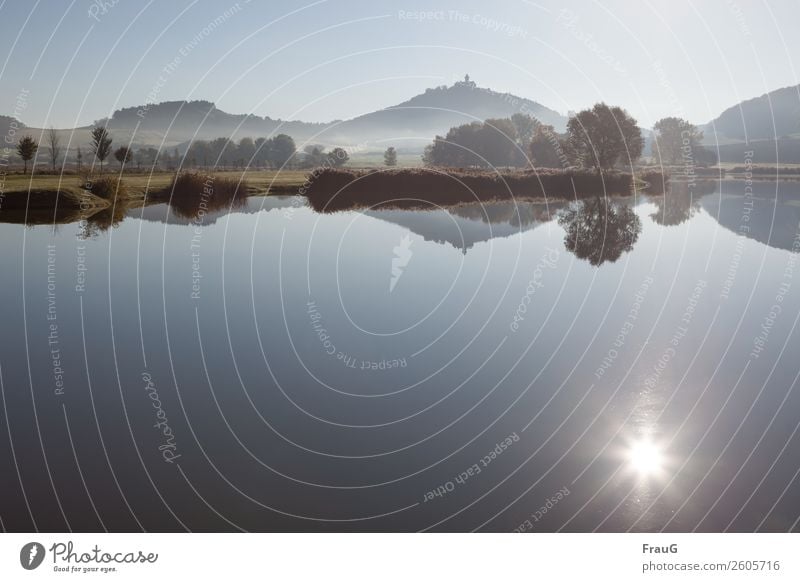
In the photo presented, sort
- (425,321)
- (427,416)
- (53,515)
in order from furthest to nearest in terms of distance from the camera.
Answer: (425,321)
(427,416)
(53,515)

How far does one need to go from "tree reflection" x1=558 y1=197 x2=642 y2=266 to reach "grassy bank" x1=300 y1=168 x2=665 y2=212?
15.0ft

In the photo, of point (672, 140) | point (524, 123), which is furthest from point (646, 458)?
point (672, 140)

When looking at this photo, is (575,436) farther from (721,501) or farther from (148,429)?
(148,429)

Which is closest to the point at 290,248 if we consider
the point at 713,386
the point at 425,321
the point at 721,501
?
the point at 425,321

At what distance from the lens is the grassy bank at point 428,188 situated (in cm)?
4284

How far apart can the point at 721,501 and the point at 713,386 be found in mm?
4914

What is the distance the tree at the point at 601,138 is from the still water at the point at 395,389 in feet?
120

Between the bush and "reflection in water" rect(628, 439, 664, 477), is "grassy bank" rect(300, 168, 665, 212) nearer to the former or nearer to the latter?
the bush

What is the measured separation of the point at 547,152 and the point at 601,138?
5.66 metres

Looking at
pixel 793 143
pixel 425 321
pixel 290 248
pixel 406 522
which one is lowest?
pixel 406 522

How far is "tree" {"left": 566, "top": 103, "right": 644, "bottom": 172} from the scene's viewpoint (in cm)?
6456

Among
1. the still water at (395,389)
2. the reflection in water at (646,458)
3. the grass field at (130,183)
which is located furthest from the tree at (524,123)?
the reflection in water at (646,458)

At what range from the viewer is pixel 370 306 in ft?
69.8

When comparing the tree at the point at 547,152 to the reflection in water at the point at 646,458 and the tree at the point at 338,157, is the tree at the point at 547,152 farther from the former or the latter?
the reflection in water at the point at 646,458
